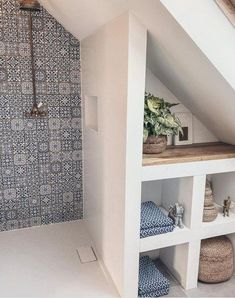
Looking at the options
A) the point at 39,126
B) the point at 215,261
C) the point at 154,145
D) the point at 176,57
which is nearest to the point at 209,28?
the point at 176,57

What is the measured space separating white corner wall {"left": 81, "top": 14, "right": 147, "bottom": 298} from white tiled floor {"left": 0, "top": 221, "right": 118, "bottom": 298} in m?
0.16

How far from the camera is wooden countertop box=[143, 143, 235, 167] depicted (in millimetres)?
1572

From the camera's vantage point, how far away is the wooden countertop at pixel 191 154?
157 centimetres

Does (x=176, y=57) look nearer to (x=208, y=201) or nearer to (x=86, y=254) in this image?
(x=208, y=201)

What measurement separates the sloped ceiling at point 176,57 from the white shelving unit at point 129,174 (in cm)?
7

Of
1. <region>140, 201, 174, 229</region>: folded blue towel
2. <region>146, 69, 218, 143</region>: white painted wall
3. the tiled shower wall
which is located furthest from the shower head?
<region>140, 201, 174, 229</region>: folded blue towel

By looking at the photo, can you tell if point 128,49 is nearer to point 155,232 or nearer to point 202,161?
point 202,161

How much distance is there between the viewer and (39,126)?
2299 millimetres

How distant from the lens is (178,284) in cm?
189

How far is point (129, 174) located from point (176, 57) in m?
0.63

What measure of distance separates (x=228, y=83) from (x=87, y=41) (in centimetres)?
113

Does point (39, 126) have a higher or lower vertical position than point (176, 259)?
higher

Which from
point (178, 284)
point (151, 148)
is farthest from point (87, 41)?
point (178, 284)

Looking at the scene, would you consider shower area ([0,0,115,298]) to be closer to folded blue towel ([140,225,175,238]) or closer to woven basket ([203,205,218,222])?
folded blue towel ([140,225,175,238])
